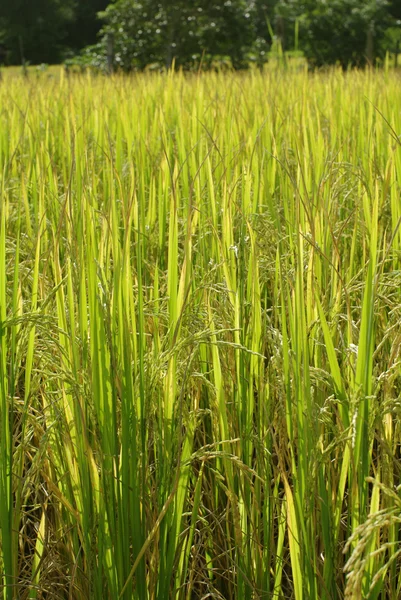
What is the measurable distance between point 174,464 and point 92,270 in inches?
11.6

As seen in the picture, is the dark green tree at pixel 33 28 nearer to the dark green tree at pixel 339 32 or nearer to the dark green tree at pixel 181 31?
the dark green tree at pixel 181 31

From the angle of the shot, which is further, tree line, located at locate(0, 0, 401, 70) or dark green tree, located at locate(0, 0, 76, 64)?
dark green tree, located at locate(0, 0, 76, 64)

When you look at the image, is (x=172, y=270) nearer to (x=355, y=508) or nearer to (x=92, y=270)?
(x=92, y=270)

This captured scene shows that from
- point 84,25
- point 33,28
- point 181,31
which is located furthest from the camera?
point 84,25

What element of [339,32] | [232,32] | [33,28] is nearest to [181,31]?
[232,32]

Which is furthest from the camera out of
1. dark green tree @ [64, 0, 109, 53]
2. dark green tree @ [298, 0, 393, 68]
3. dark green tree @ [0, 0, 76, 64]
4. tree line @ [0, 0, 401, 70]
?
dark green tree @ [64, 0, 109, 53]

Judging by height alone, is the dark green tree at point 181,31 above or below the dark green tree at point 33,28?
below

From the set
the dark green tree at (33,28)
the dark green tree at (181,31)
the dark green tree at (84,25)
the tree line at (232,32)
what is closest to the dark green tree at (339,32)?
the tree line at (232,32)

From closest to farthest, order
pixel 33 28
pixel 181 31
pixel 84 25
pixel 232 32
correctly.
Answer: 1. pixel 181 31
2. pixel 232 32
3. pixel 33 28
4. pixel 84 25

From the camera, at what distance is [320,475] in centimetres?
97

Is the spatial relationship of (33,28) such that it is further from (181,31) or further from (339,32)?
(181,31)

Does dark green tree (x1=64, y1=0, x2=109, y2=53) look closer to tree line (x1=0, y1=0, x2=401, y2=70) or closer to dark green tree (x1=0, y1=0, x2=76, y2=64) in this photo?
dark green tree (x1=0, y1=0, x2=76, y2=64)

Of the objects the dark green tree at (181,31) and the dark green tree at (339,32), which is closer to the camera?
the dark green tree at (181,31)

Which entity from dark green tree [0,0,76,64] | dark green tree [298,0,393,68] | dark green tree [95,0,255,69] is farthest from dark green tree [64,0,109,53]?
dark green tree [95,0,255,69]
